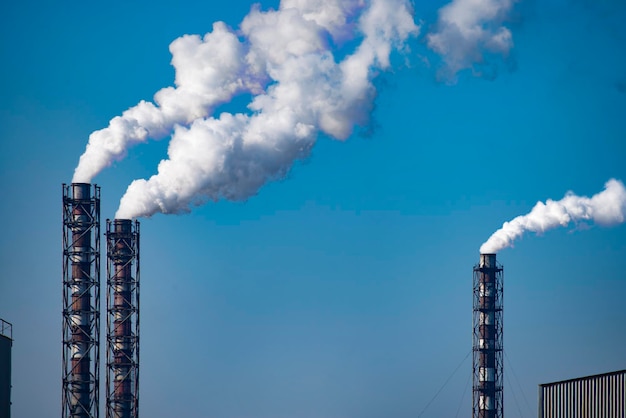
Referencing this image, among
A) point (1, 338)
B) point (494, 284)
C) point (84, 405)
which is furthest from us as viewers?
point (494, 284)

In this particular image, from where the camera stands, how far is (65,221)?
7256 cm

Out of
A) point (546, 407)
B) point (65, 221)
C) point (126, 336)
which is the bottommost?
point (546, 407)

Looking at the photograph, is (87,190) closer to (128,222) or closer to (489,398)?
(128,222)

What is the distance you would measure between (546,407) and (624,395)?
3.74 m

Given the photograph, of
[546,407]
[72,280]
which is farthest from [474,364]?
[546,407]

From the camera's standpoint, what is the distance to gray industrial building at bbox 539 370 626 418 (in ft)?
161

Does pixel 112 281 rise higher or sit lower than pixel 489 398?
higher

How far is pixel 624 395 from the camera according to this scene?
4891 centimetres

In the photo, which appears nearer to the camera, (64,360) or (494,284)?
(64,360)

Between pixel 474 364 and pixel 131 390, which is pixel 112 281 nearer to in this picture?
pixel 131 390

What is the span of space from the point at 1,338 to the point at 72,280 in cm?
1782

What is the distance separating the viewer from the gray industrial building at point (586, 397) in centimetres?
4906

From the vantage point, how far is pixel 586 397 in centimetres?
5000

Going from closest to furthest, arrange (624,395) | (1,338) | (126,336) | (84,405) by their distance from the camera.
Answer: (624,395) < (1,338) < (84,405) < (126,336)
